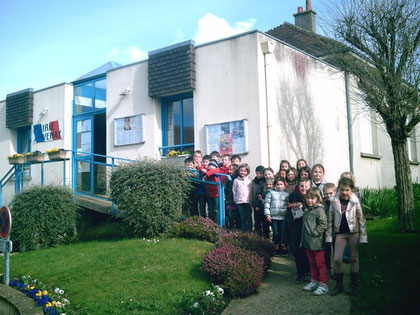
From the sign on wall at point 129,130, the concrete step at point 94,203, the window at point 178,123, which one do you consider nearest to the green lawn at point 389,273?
the window at point 178,123

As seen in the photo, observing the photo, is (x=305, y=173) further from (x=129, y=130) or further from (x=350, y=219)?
(x=129, y=130)

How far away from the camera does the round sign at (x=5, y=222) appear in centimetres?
710

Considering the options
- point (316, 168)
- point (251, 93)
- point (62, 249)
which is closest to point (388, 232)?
point (316, 168)

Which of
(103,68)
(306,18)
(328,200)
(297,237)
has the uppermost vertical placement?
(306,18)

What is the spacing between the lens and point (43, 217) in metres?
10.1

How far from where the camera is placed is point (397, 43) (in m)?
8.64

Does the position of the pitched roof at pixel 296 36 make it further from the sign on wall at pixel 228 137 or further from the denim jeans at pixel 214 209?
the denim jeans at pixel 214 209

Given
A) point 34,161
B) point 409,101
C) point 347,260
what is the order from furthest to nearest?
point 34,161, point 409,101, point 347,260

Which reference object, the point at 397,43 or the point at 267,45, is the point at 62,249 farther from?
the point at 397,43

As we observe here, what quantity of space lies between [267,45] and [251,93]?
4.00ft

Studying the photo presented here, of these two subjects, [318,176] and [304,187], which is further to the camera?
[318,176]

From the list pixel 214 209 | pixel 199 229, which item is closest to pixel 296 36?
pixel 214 209

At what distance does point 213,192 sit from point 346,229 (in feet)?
11.1

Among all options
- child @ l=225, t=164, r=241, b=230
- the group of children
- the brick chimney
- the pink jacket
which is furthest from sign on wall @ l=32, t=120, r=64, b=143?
the brick chimney
